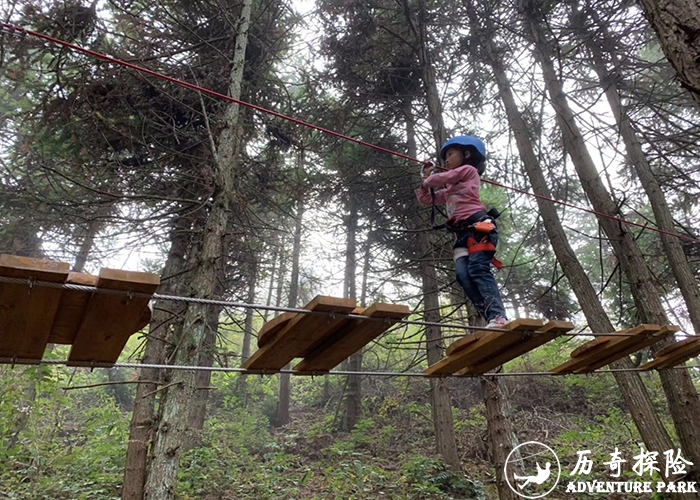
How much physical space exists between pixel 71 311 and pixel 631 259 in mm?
6352

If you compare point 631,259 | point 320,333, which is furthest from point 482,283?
point 631,259

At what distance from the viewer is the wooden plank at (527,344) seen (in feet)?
10.0

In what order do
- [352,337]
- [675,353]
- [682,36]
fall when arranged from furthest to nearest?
[675,353] → [352,337] → [682,36]

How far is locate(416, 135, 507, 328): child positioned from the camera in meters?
3.44

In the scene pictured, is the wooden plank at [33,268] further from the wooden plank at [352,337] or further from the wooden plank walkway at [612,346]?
the wooden plank walkway at [612,346]

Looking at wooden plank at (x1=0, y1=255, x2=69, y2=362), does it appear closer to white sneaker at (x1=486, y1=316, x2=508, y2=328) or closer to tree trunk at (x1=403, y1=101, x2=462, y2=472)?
white sneaker at (x1=486, y1=316, x2=508, y2=328)

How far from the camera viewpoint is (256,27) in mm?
7496

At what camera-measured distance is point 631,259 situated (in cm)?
559

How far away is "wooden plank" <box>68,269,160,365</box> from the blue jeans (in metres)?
2.55

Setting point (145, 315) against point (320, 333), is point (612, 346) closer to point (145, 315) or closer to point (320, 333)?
point (320, 333)

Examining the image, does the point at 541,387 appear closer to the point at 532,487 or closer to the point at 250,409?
the point at 532,487

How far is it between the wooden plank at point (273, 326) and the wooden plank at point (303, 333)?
0.07ft

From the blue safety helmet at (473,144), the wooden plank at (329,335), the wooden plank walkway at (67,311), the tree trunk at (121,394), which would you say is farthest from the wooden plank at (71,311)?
the tree trunk at (121,394)

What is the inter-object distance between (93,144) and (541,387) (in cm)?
1296
